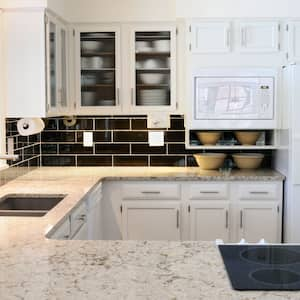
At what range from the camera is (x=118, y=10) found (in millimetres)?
4434

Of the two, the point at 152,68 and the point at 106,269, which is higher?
the point at 152,68

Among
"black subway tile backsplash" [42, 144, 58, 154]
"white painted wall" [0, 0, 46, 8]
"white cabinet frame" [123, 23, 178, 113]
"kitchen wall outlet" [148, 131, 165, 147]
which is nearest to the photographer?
"white painted wall" [0, 0, 46, 8]

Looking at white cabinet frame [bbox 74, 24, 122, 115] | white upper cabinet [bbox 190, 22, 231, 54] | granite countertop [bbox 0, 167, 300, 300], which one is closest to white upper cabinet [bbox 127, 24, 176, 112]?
white cabinet frame [bbox 74, 24, 122, 115]

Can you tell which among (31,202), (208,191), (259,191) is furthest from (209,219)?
(31,202)

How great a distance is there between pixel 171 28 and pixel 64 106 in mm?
1103

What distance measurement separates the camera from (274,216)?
4234 mm

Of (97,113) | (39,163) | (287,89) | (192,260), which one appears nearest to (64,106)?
(97,113)

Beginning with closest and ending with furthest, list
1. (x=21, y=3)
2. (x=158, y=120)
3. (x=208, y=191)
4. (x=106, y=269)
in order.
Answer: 1. (x=106, y=269)
2. (x=21, y=3)
3. (x=208, y=191)
4. (x=158, y=120)

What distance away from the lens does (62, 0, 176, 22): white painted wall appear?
4422mm

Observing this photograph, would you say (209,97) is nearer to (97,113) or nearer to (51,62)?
(97,113)

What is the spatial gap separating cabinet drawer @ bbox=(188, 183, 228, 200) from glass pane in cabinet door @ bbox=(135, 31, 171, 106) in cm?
78

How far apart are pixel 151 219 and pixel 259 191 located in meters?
0.89

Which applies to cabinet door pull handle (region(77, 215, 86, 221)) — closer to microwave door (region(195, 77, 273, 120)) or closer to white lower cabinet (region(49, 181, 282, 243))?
white lower cabinet (region(49, 181, 282, 243))

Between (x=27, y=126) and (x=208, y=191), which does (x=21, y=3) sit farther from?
(x=208, y=191)
